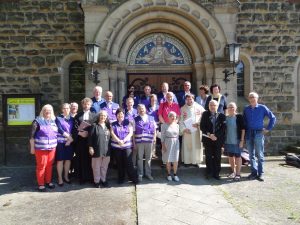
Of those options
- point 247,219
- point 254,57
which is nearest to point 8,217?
point 247,219

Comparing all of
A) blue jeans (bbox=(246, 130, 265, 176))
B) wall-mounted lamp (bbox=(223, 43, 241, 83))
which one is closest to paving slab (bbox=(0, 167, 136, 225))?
blue jeans (bbox=(246, 130, 265, 176))

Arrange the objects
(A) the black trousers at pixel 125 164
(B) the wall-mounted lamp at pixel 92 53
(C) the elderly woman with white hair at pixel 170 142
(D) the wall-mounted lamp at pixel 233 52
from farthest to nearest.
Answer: (D) the wall-mounted lamp at pixel 233 52 < (B) the wall-mounted lamp at pixel 92 53 < (C) the elderly woman with white hair at pixel 170 142 < (A) the black trousers at pixel 125 164

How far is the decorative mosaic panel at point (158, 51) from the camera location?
31.1ft

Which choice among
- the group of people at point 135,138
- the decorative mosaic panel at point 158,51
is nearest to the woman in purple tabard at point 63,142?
the group of people at point 135,138

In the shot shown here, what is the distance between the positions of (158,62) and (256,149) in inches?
153

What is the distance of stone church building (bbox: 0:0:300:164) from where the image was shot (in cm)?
852

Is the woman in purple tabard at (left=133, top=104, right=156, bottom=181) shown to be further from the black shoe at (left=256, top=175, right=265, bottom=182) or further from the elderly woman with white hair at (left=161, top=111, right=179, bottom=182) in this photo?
the black shoe at (left=256, top=175, right=265, bottom=182)

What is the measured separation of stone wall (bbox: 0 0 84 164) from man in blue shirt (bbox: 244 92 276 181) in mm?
5027

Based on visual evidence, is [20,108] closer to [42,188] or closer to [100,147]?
[42,188]

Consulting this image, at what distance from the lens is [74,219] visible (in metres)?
4.82

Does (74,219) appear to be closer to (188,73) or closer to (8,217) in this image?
(8,217)

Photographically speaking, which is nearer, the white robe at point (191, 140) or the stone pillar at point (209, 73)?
Result: the white robe at point (191, 140)

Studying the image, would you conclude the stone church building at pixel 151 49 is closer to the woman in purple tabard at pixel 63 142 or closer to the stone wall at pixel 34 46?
the stone wall at pixel 34 46

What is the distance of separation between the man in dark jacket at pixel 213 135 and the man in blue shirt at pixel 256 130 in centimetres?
57
